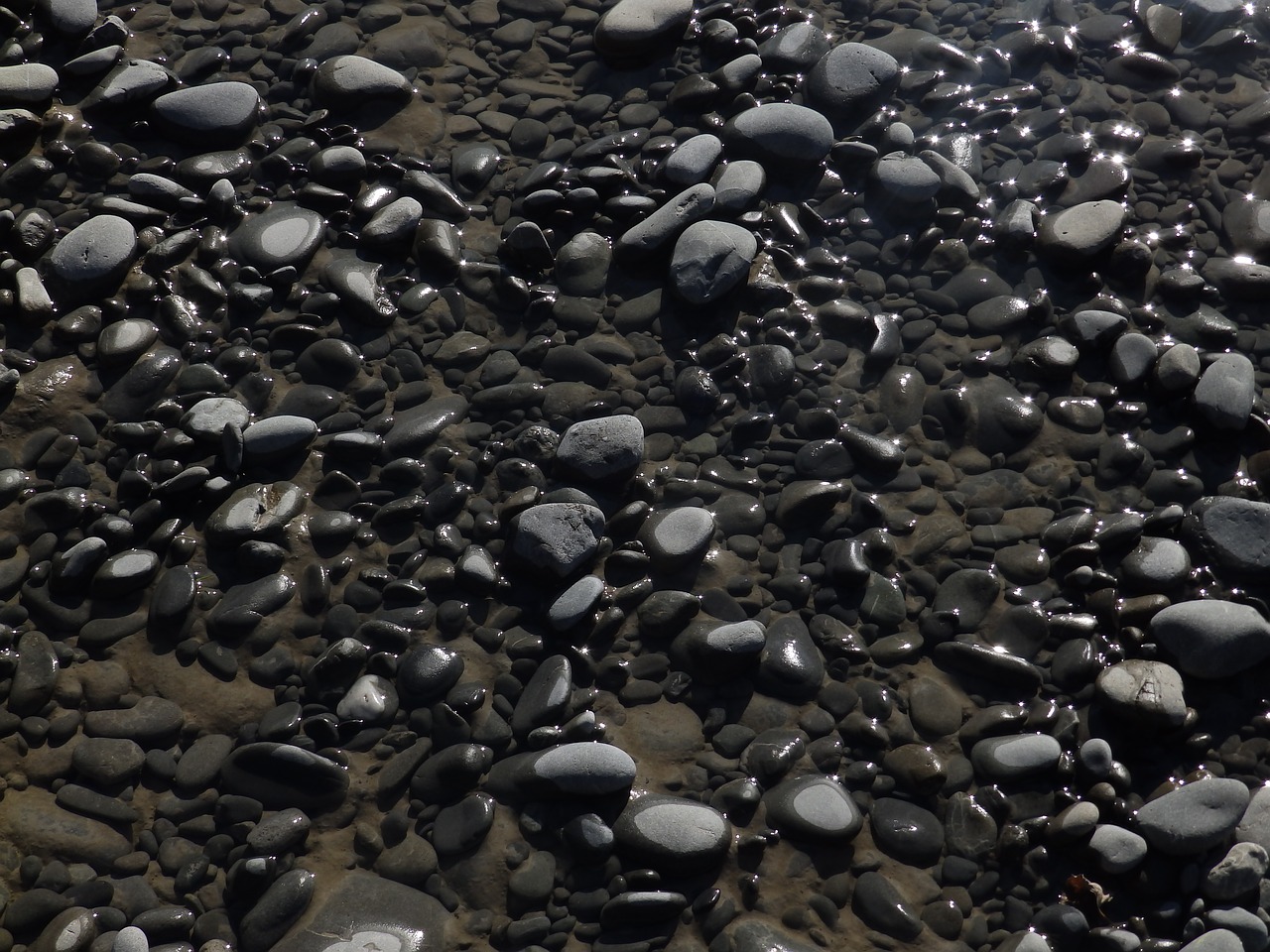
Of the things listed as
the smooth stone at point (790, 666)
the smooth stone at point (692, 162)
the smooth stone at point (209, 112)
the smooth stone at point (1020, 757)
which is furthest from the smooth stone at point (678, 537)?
the smooth stone at point (209, 112)

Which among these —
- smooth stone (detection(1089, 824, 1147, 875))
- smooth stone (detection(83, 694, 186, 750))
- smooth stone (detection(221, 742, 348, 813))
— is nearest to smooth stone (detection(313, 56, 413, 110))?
smooth stone (detection(83, 694, 186, 750))

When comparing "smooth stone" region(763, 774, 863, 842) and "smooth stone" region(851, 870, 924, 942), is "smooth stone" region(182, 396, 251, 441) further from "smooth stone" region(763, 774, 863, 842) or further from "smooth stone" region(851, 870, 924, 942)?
→ "smooth stone" region(851, 870, 924, 942)

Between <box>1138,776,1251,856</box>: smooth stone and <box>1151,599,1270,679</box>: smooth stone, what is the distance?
0.31 m

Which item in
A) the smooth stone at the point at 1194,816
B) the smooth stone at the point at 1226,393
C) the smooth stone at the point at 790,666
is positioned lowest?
the smooth stone at the point at 1194,816

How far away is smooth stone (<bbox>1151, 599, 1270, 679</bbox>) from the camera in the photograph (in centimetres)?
264

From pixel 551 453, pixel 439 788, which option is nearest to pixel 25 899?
pixel 439 788

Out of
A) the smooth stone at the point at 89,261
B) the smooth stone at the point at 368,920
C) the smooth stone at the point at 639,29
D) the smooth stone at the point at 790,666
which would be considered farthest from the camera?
the smooth stone at the point at 639,29

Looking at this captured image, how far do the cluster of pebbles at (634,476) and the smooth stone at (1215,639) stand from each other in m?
0.01

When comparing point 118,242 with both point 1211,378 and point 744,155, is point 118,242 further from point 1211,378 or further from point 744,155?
point 1211,378

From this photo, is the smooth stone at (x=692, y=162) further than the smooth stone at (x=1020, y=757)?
Yes

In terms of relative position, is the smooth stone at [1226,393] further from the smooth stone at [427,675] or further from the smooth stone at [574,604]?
the smooth stone at [427,675]

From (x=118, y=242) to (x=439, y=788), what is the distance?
2.05 m

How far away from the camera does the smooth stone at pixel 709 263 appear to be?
3236 mm

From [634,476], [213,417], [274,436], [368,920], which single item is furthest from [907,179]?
[368,920]
